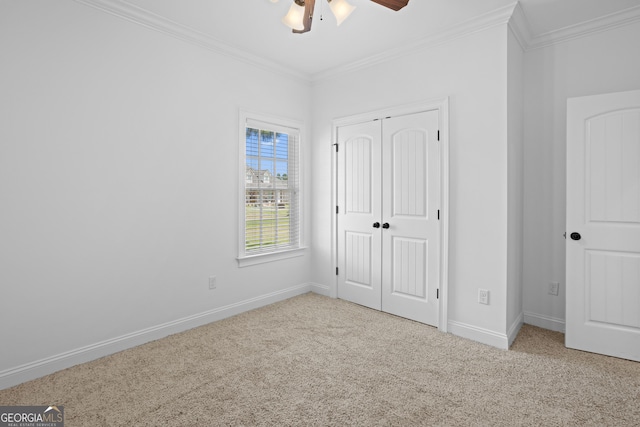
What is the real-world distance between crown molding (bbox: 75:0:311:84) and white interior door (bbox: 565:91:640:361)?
2921mm

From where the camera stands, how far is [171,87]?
3.04 meters

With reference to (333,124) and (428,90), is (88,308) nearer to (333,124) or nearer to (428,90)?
(333,124)

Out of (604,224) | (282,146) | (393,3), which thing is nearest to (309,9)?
(393,3)

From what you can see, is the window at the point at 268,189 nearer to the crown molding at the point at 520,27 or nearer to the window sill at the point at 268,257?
the window sill at the point at 268,257

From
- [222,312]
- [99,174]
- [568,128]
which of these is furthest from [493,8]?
[222,312]

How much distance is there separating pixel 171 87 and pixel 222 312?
2.18 metres

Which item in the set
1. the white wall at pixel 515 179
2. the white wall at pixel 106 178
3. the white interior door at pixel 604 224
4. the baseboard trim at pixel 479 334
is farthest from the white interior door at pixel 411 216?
the white wall at pixel 106 178

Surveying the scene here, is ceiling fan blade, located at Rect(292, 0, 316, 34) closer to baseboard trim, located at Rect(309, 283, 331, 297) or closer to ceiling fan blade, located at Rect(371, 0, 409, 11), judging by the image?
ceiling fan blade, located at Rect(371, 0, 409, 11)

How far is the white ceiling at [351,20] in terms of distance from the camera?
2674mm

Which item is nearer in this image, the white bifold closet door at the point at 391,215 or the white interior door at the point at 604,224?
the white interior door at the point at 604,224

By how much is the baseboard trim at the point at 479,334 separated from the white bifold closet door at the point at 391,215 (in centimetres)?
20

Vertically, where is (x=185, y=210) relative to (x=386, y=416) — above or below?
above

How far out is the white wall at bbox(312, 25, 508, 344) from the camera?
2.84m

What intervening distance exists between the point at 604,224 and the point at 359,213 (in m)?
2.14
